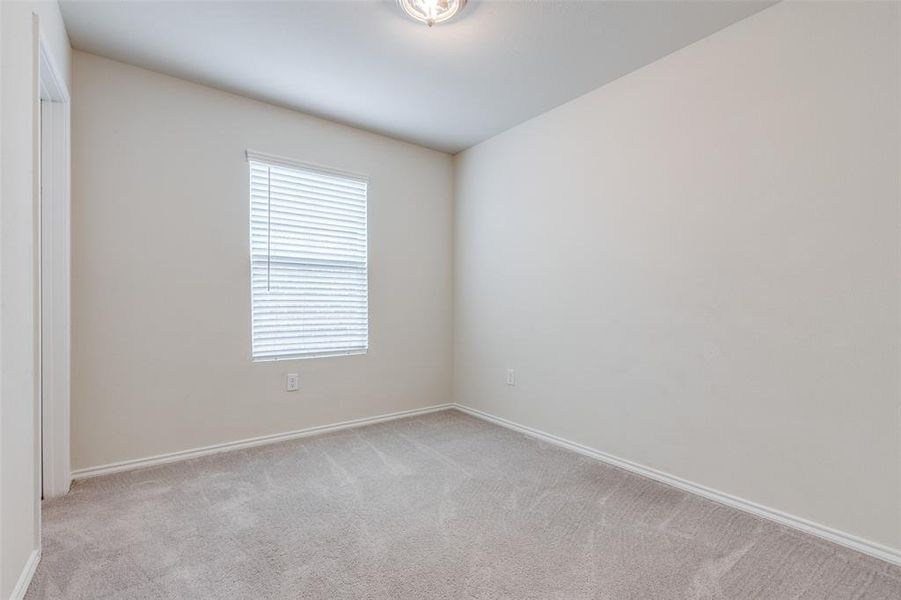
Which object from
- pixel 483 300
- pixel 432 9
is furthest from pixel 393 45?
pixel 483 300

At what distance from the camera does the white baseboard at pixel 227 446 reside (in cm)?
249

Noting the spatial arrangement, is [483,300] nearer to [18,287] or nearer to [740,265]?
[740,265]

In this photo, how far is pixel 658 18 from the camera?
Result: 2.10m

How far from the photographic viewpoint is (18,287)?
1457 millimetres

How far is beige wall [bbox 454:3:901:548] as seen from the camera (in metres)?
1.77

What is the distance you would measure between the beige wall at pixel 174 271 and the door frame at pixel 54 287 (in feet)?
0.77

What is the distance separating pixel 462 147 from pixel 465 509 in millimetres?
2983

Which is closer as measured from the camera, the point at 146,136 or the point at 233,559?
the point at 233,559

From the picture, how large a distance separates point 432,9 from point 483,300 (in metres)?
2.22

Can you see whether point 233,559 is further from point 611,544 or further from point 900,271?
point 900,271

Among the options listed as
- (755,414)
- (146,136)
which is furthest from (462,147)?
→ (755,414)

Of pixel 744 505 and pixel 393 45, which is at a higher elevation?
pixel 393 45

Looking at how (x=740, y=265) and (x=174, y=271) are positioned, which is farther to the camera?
(x=174, y=271)

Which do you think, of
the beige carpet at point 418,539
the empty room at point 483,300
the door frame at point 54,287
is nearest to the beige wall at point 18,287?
the empty room at point 483,300
